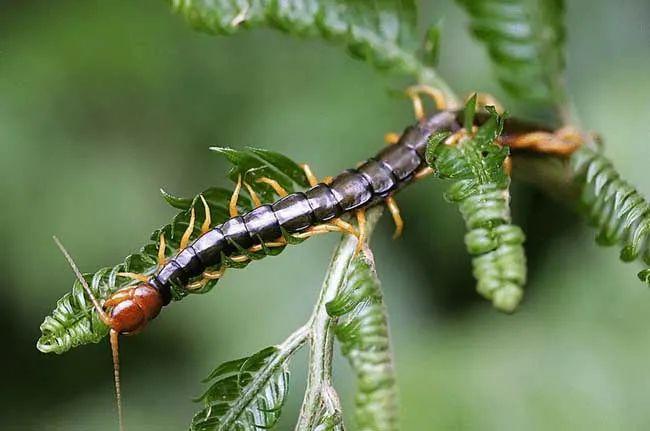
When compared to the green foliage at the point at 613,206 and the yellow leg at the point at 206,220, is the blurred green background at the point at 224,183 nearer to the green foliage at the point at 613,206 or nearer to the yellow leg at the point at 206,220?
the green foliage at the point at 613,206

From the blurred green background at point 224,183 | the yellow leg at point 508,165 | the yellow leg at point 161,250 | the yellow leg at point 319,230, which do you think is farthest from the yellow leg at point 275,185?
→ the blurred green background at point 224,183

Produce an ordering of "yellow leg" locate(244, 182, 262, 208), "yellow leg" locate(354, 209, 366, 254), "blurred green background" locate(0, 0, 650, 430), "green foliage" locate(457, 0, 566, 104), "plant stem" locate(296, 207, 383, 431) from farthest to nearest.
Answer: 1. "blurred green background" locate(0, 0, 650, 430)
2. "green foliage" locate(457, 0, 566, 104)
3. "yellow leg" locate(244, 182, 262, 208)
4. "yellow leg" locate(354, 209, 366, 254)
5. "plant stem" locate(296, 207, 383, 431)

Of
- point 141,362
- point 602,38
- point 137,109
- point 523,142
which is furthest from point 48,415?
point 602,38

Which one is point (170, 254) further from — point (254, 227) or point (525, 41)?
point (525, 41)

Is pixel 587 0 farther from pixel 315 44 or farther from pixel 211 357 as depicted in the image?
pixel 211 357

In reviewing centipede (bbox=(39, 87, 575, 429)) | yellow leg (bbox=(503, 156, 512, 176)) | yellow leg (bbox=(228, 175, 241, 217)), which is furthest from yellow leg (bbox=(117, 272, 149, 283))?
yellow leg (bbox=(503, 156, 512, 176))

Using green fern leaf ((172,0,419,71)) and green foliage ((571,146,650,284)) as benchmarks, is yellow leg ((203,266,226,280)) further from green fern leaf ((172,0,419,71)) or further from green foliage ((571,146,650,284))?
green foliage ((571,146,650,284))

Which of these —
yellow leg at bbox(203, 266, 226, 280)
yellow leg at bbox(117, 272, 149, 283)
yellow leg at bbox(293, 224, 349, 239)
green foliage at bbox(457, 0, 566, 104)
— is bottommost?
yellow leg at bbox(117, 272, 149, 283)
